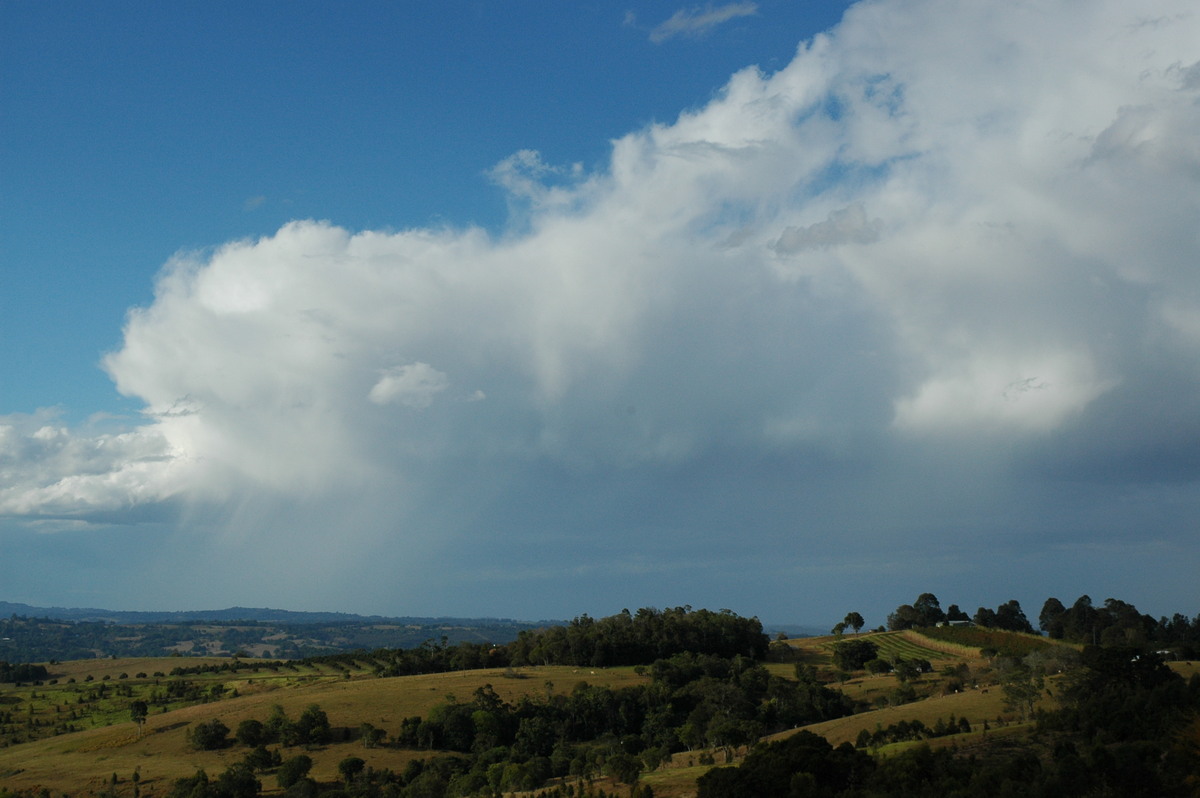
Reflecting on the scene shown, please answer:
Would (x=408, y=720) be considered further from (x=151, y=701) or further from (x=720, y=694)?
(x=151, y=701)

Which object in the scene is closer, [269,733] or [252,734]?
[252,734]

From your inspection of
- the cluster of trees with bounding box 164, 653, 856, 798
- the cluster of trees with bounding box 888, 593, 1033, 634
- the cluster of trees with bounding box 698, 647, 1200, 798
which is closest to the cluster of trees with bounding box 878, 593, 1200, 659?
the cluster of trees with bounding box 888, 593, 1033, 634

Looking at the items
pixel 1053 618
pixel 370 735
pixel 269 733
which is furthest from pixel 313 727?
pixel 1053 618

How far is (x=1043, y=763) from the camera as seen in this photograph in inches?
2265

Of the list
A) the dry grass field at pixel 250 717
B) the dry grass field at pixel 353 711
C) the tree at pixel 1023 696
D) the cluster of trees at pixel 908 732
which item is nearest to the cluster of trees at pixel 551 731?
the dry grass field at pixel 353 711

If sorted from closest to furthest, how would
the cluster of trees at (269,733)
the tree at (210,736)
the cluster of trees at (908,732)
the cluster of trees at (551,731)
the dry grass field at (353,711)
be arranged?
1. the cluster of trees at (908,732)
2. the cluster of trees at (551,731)
3. the dry grass field at (353,711)
4. the cluster of trees at (269,733)
5. the tree at (210,736)

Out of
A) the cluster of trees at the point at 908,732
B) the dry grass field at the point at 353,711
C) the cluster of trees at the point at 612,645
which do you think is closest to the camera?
the cluster of trees at the point at 908,732

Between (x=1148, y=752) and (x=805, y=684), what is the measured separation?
6240 cm

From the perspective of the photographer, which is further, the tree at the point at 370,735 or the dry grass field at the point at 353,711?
the tree at the point at 370,735

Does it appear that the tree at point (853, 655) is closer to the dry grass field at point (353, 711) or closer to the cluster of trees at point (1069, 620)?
the dry grass field at point (353, 711)

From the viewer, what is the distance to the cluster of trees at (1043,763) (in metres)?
48.7

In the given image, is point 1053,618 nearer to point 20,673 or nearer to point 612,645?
point 612,645

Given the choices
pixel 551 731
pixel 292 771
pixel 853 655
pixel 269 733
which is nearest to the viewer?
pixel 292 771

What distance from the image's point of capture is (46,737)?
116 metres
